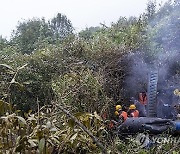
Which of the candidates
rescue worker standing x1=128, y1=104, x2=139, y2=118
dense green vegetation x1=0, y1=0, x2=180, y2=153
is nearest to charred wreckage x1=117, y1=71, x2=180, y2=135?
dense green vegetation x1=0, y1=0, x2=180, y2=153

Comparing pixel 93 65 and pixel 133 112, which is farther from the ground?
pixel 93 65

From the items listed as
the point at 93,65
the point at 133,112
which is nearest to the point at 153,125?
the point at 133,112

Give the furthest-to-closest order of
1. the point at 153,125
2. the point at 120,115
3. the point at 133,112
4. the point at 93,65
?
1. the point at 93,65
2. the point at 133,112
3. the point at 120,115
4. the point at 153,125

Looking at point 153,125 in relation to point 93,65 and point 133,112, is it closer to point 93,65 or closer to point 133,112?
point 133,112

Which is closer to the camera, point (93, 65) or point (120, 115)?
point (120, 115)

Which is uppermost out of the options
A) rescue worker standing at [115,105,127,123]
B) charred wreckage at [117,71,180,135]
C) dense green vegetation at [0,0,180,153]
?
dense green vegetation at [0,0,180,153]

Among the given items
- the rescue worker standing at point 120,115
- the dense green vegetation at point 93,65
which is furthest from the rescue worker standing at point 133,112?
the dense green vegetation at point 93,65

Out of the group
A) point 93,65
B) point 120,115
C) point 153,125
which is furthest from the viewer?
point 93,65

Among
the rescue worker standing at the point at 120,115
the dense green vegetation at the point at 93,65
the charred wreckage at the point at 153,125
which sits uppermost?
the dense green vegetation at the point at 93,65

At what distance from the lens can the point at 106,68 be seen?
8.90 m

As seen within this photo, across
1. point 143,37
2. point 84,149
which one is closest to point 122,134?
point 143,37

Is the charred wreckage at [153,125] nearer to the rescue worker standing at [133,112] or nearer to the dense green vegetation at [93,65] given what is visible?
the dense green vegetation at [93,65]

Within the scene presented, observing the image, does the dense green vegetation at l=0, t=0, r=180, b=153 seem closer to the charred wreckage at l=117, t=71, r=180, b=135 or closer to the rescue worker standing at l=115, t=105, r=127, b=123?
the rescue worker standing at l=115, t=105, r=127, b=123

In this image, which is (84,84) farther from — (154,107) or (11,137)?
(11,137)
